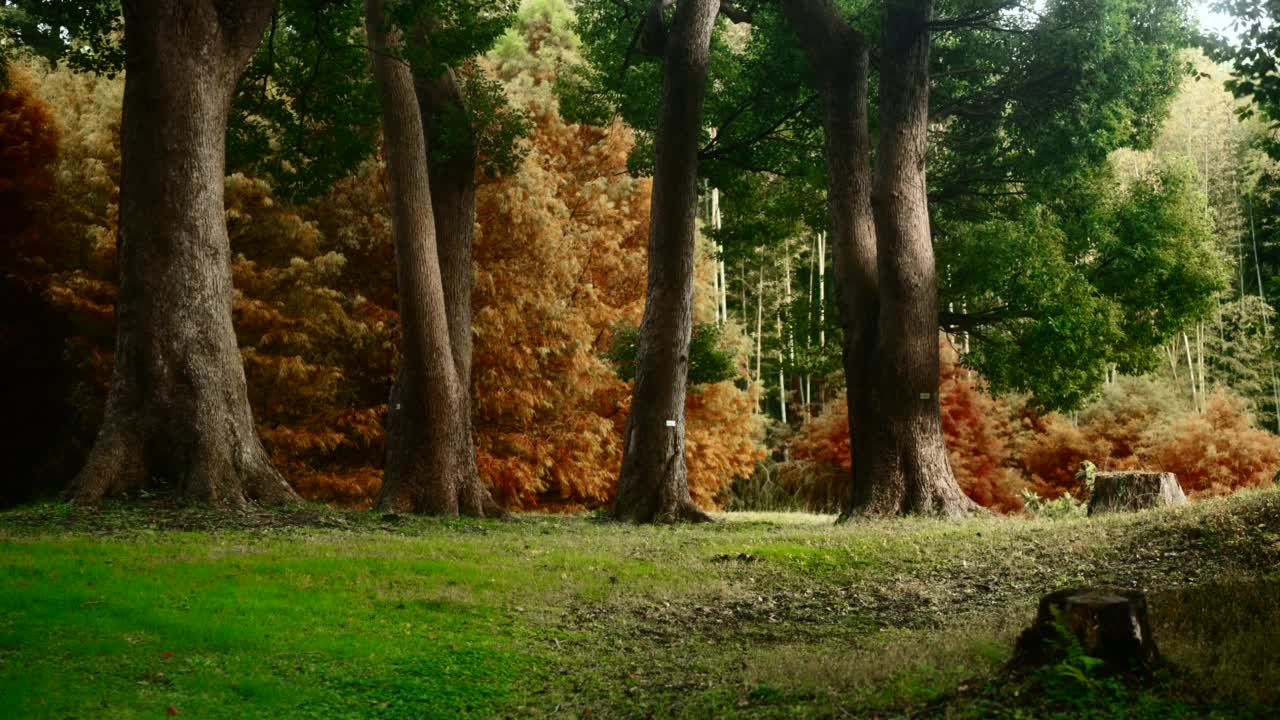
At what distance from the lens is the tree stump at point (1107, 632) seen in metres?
5.15

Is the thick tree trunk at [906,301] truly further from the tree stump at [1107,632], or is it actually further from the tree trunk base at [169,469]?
the tree stump at [1107,632]

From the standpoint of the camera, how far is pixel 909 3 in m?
16.4

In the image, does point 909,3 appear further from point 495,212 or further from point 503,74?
point 503,74

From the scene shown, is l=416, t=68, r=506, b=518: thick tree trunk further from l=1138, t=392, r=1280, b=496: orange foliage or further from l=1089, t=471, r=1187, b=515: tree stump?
l=1138, t=392, r=1280, b=496: orange foliage

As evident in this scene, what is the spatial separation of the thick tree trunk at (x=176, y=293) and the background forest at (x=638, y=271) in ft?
11.7

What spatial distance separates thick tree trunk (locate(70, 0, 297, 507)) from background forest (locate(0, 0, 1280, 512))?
11.7 ft

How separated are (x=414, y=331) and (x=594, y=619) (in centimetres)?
902

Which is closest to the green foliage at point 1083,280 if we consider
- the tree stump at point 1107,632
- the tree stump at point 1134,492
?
the tree stump at point 1134,492

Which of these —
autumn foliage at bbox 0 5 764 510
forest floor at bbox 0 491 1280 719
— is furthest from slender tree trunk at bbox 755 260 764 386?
forest floor at bbox 0 491 1280 719

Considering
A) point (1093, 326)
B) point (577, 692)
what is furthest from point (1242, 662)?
point (1093, 326)

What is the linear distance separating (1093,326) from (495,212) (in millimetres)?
13202

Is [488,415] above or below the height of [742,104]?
below

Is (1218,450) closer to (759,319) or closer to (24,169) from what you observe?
(759,319)

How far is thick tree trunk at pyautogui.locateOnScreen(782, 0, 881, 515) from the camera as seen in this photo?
16391mm
